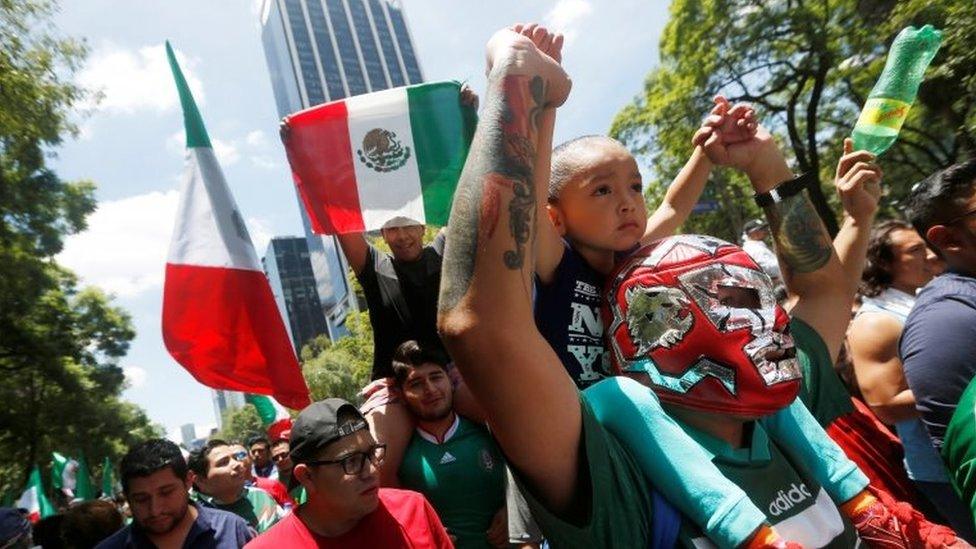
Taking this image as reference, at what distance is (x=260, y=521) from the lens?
529cm

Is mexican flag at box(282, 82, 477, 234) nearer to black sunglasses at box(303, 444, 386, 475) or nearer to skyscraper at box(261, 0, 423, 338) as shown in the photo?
black sunglasses at box(303, 444, 386, 475)

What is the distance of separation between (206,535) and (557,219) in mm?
3084

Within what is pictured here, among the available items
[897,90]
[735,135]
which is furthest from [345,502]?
[897,90]

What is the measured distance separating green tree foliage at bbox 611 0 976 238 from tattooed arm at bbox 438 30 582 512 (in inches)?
539

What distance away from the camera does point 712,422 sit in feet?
4.53

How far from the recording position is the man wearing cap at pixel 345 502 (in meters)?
2.73

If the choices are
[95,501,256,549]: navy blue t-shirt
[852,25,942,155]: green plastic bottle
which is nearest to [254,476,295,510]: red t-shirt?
[95,501,256,549]: navy blue t-shirt

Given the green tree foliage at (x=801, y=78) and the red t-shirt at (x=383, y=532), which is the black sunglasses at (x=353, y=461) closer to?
the red t-shirt at (x=383, y=532)

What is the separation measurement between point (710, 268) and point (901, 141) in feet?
64.3

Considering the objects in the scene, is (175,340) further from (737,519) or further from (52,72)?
(52,72)

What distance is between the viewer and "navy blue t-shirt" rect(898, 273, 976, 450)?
88.3 inches

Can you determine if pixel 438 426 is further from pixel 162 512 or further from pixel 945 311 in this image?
pixel 945 311

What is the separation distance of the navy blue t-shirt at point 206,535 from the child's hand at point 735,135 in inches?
130

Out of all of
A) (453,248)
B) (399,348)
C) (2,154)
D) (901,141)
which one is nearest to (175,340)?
(399,348)
